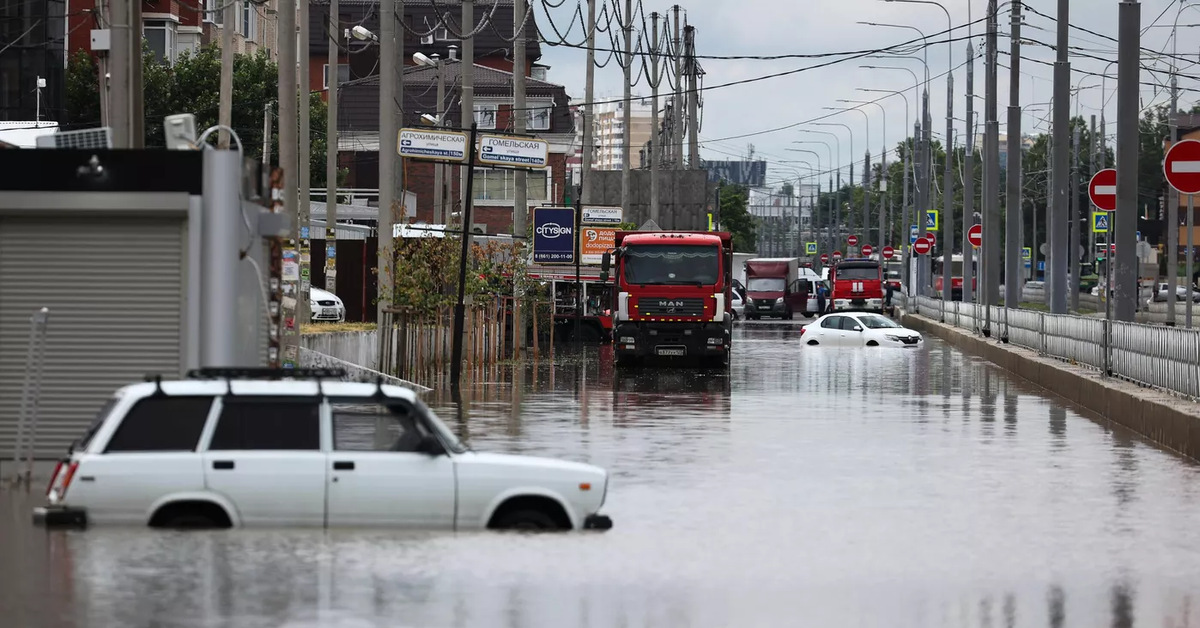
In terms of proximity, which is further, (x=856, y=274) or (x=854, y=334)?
(x=856, y=274)

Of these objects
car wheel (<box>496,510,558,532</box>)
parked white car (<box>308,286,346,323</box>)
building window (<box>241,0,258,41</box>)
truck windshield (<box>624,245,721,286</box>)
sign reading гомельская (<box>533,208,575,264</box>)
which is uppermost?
building window (<box>241,0,258,41</box>)

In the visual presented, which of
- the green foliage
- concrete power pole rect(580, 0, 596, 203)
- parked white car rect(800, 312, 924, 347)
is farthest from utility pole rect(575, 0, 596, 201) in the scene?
the green foliage

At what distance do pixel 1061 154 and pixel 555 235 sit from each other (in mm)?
11620

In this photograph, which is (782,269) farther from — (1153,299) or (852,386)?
(852,386)

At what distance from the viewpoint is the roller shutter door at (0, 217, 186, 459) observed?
1662 cm

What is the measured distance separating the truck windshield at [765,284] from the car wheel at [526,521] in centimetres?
7886

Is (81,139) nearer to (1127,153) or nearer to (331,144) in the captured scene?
(1127,153)

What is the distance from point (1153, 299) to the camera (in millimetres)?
104625

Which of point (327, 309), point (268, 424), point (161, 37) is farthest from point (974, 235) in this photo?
point (268, 424)

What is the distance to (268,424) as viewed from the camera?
12438mm

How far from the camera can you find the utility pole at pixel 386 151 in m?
34.3

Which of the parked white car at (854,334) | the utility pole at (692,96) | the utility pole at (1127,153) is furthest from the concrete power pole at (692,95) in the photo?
the utility pole at (1127,153)

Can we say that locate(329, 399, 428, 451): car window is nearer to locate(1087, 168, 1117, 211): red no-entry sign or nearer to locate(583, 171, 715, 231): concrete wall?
locate(1087, 168, 1117, 211): red no-entry sign

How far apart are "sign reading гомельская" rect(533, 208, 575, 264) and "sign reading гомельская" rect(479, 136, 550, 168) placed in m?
6.86
